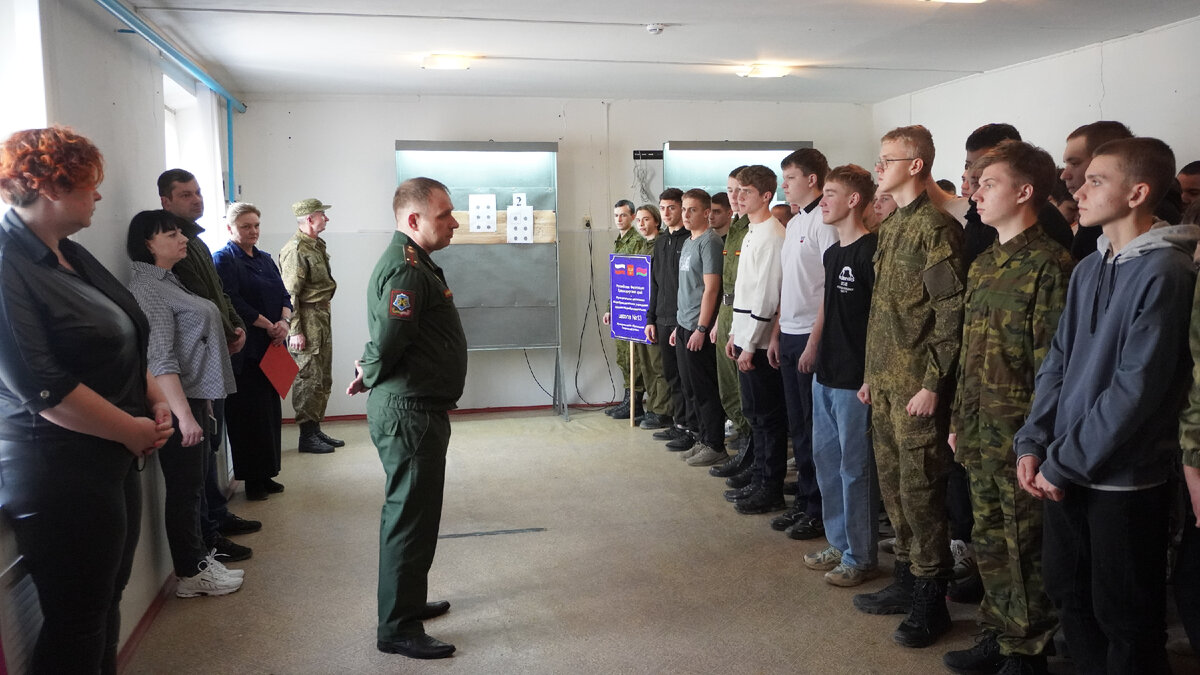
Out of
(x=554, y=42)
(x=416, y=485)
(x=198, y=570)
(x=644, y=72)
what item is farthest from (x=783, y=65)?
(x=198, y=570)

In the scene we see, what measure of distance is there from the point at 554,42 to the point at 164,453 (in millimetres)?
3155

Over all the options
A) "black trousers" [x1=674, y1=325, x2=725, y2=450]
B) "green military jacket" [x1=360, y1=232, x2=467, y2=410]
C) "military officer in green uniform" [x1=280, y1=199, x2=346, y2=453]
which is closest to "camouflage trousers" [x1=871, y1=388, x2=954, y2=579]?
"green military jacket" [x1=360, y1=232, x2=467, y2=410]

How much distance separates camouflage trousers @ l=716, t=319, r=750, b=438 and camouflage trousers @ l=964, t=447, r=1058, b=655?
2.44 meters

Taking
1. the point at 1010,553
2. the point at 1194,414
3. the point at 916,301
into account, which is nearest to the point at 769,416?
the point at 916,301

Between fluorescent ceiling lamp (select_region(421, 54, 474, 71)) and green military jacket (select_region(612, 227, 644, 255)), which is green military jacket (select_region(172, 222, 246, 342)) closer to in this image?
fluorescent ceiling lamp (select_region(421, 54, 474, 71))

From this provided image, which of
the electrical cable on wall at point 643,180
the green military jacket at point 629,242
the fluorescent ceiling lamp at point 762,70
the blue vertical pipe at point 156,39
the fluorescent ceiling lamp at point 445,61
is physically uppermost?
the fluorescent ceiling lamp at point 762,70

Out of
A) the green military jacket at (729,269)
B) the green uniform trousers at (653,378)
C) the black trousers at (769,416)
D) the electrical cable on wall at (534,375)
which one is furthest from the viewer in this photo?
the electrical cable on wall at (534,375)

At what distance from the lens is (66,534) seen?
1.90 meters

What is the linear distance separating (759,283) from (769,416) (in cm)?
70

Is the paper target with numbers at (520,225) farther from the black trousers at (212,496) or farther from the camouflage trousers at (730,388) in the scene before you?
the black trousers at (212,496)

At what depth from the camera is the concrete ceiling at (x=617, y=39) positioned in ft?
13.8

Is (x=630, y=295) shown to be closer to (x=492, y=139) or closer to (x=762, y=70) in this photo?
(x=762, y=70)

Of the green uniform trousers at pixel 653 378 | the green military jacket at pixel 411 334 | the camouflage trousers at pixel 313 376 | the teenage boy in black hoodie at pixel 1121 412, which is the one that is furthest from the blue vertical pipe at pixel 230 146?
the teenage boy in black hoodie at pixel 1121 412

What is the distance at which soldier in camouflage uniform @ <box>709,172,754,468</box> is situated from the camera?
483cm
